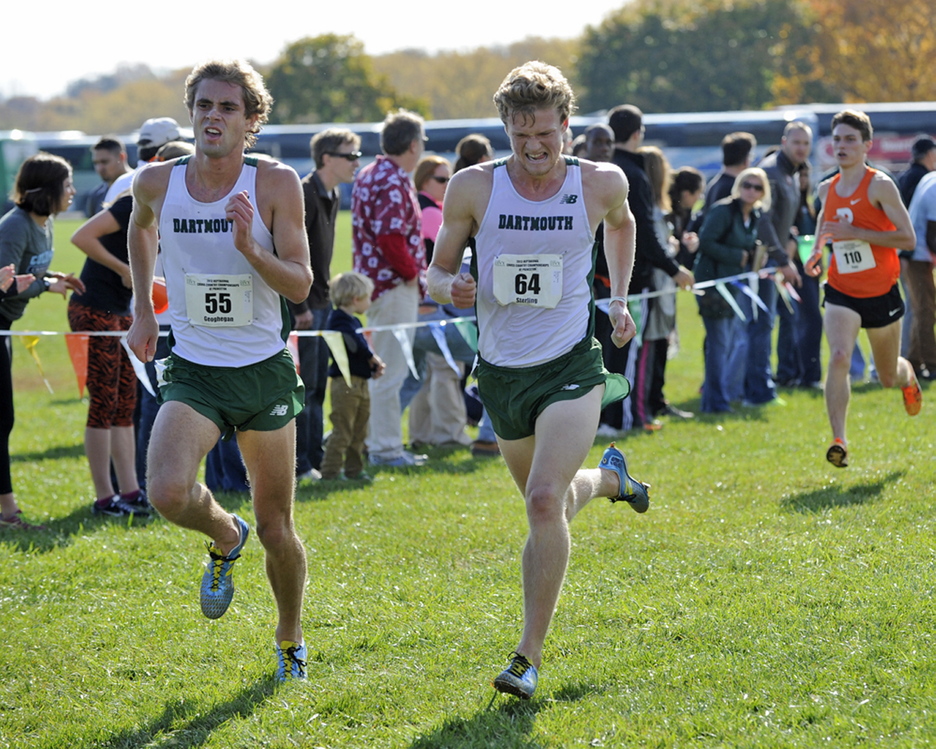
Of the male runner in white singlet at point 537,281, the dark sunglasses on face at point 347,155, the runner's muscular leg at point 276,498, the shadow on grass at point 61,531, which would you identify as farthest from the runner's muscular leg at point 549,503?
the dark sunglasses on face at point 347,155

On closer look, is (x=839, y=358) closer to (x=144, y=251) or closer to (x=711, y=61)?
(x=144, y=251)

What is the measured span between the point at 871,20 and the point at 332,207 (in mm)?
47949

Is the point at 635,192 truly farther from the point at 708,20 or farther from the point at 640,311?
the point at 708,20

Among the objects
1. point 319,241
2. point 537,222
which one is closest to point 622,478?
point 537,222

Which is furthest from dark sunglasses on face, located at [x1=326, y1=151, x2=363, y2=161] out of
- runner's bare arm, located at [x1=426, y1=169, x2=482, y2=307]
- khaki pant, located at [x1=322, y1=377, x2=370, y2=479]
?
runner's bare arm, located at [x1=426, y1=169, x2=482, y2=307]

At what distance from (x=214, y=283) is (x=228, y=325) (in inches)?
6.3

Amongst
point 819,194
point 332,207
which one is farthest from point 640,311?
point 332,207

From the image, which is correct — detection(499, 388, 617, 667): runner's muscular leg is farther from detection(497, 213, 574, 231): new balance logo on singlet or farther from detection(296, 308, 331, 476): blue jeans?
detection(296, 308, 331, 476): blue jeans

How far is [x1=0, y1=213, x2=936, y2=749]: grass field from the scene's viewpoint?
3.86 metres

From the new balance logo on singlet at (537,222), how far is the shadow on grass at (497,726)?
A: 63.7 inches

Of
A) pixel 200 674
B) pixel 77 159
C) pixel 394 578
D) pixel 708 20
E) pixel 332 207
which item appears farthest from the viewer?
pixel 708 20

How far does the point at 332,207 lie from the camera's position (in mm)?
8172

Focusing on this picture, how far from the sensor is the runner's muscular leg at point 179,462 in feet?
13.4

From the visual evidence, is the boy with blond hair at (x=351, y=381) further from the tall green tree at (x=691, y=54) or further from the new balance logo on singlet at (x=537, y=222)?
the tall green tree at (x=691, y=54)
